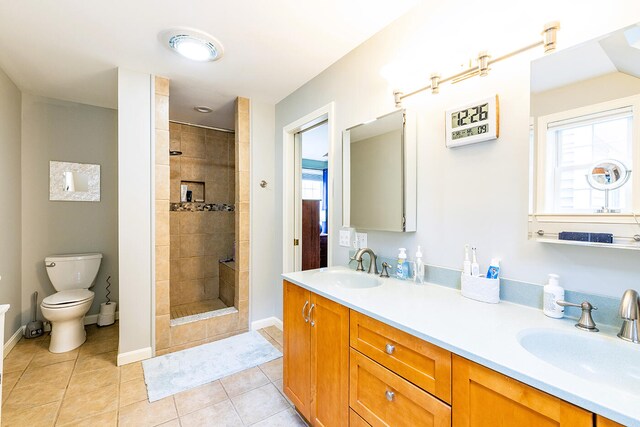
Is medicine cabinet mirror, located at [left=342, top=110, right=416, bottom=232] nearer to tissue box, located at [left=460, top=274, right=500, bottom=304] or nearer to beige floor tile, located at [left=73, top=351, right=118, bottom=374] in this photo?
tissue box, located at [left=460, top=274, right=500, bottom=304]

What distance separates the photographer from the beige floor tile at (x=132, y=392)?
184cm

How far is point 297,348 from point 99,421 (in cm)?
124

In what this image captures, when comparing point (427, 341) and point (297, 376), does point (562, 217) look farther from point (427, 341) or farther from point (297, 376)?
point (297, 376)

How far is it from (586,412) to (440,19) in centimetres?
166

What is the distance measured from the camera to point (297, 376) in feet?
5.37

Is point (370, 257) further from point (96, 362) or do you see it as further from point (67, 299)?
point (67, 299)

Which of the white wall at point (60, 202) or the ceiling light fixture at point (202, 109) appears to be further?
the ceiling light fixture at point (202, 109)

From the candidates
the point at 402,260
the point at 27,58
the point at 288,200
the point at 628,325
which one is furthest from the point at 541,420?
the point at 27,58

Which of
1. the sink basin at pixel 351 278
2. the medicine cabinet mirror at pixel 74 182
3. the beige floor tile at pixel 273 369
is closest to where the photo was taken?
the sink basin at pixel 351 278

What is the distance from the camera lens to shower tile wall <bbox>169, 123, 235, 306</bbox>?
140 inches

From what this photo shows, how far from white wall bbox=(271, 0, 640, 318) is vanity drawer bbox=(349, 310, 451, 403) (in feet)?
1.85

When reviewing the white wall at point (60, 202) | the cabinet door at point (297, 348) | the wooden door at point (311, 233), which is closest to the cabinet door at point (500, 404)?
the cabinet door at point (297, 348)

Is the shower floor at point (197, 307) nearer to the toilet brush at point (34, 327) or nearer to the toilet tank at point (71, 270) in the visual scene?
the toilet tank at point (71, 270)

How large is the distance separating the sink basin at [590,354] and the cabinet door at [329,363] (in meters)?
0.70
